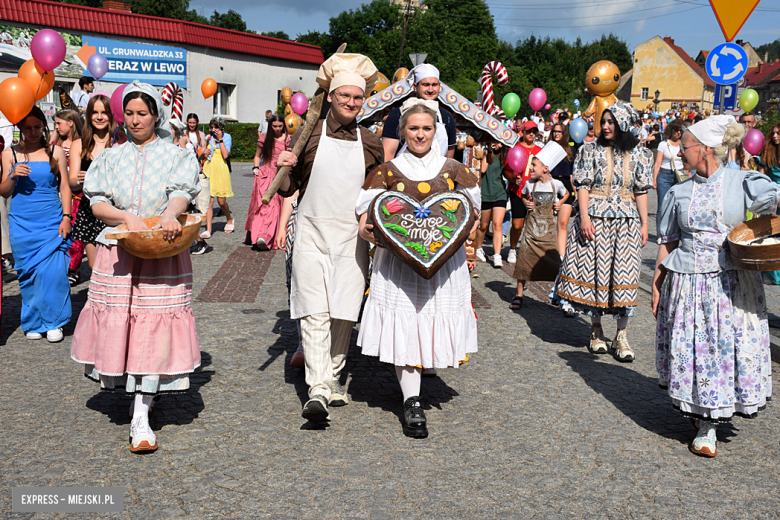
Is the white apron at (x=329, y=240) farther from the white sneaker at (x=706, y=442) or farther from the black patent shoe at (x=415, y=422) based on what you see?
the white sneaker at (x=706, y=442)

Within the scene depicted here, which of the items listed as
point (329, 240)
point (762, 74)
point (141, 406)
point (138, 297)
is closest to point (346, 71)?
point (329, 240)

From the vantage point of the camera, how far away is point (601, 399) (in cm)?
542

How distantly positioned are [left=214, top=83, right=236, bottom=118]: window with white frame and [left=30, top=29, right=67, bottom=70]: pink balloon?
26.7 metres

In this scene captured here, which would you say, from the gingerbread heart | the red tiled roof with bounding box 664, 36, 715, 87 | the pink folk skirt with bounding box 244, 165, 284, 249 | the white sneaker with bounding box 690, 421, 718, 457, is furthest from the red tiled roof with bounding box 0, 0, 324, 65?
the red tiled roof with bounding box 664, 36, 715, 87

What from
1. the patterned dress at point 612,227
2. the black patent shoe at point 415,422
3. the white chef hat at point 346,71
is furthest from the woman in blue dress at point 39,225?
the patterned dress at point 612,227

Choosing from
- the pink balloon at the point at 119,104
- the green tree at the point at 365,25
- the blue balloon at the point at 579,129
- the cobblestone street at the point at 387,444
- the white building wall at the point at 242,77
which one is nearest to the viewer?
the cobblestone street at the point at 387,444

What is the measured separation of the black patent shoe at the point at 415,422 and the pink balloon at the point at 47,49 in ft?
19.7

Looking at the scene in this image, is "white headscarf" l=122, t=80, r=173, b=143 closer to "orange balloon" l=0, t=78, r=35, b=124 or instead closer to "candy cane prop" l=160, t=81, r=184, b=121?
"orange balloon" l=0, t=78, r=35, b=124

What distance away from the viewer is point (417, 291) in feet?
15.2

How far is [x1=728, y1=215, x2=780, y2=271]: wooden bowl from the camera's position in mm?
4008

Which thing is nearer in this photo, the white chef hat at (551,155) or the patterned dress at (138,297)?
Result: the patterned dress at (138,297)

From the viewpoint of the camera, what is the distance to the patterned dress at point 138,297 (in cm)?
425

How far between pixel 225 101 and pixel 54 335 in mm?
30016

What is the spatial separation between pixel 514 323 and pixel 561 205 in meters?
2.51
